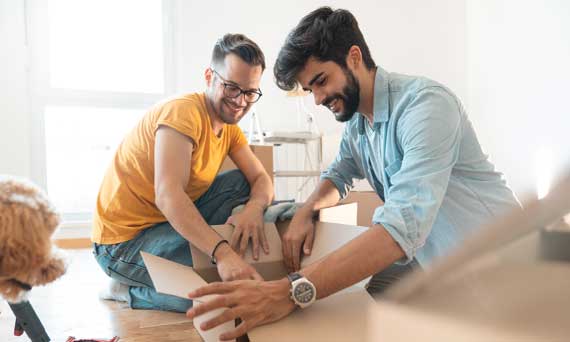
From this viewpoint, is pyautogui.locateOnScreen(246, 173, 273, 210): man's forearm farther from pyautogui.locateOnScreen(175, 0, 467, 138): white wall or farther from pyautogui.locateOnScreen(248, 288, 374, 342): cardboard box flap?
pyautogui.locateOnScreen(175, 0, 467, 138): white wall

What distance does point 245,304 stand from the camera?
0.60 metres

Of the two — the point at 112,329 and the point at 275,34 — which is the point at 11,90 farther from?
the point at 112,329

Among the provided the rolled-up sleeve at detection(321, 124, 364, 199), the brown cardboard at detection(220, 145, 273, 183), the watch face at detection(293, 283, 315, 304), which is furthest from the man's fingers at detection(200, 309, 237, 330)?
the brown cardboard at detection(220, 145, 273, 183)

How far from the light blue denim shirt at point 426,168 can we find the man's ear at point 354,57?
0.06m

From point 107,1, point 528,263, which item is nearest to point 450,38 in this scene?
point 107,1

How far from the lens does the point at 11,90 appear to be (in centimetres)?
268

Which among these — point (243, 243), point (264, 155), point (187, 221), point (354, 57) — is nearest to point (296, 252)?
point (243, 243)

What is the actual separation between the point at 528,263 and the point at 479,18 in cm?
413

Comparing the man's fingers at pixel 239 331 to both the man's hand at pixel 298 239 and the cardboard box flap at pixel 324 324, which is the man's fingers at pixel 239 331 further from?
the man's hand at pixel 298 239

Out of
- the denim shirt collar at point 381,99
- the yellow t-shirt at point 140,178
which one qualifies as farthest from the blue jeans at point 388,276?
the yellow t-shirt at point 140,178

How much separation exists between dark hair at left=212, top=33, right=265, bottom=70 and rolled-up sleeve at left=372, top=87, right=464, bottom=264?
0.52m

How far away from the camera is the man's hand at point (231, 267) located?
837 mm

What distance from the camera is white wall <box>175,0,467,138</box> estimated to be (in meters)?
3.05

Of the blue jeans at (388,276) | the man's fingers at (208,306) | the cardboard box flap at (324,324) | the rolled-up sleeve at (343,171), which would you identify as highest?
the rolled-up sleeve at (343,171)
